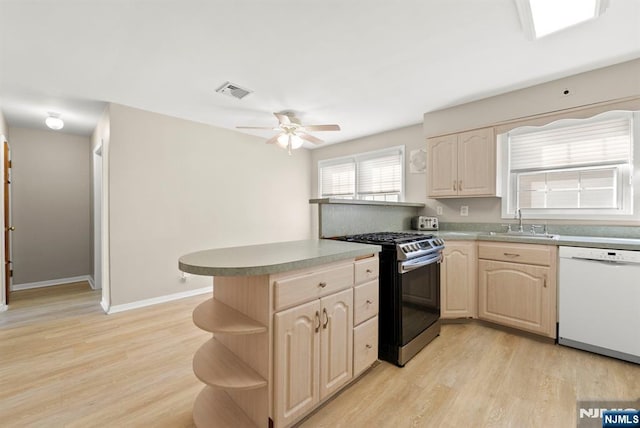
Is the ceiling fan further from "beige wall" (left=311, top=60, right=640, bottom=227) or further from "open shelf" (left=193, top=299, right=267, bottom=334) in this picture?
"open shelf" (left=193, top=299, right=267, bottom=334)

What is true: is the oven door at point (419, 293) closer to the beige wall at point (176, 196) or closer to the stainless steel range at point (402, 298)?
the stainless steel range at point (402, 298)

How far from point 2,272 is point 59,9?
336 centimetres

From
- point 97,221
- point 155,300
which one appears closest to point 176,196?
point 155,300

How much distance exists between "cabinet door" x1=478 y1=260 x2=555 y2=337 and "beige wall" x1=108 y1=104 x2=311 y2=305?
3304 millimetres

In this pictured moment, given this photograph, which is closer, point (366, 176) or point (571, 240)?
point (571, 240)

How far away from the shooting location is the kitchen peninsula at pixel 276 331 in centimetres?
135

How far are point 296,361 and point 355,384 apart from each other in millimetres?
704

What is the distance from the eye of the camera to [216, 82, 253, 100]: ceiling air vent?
284 cm

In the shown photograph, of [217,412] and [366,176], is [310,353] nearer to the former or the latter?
[217,412]

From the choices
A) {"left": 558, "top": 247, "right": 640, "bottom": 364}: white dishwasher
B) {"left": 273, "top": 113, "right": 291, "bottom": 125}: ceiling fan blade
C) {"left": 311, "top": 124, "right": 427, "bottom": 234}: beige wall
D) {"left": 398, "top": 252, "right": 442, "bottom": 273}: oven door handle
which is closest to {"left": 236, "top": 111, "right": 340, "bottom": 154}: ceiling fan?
{"left": 273, "top": 113, "right": 291, "bottom": 125}: ceiling fan blade

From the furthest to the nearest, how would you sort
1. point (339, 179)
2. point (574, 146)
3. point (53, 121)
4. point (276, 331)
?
point (339, 179)
point (53, 121)
point (574, 146)
point (276, 331)

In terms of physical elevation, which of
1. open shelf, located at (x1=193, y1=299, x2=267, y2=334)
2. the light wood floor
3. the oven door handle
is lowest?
the light wood floor

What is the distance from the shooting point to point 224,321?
1415mm

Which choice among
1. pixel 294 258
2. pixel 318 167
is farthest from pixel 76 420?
pixel 318 167
